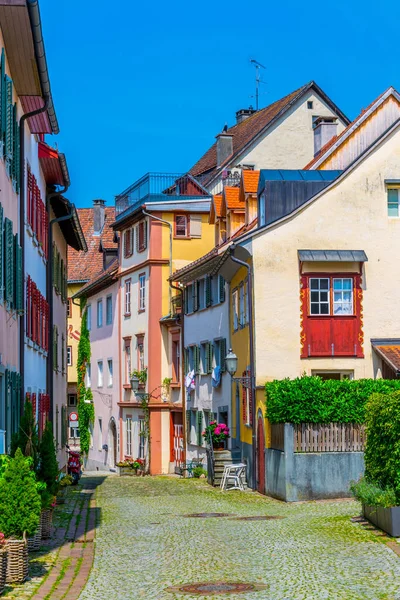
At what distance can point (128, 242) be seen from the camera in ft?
171

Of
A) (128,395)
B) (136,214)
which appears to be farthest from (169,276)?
(128,395)

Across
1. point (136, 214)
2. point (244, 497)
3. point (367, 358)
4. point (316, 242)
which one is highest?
point (136, 214)

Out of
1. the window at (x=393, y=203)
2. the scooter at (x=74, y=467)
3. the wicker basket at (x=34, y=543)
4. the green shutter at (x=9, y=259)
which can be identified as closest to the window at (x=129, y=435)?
the scooter at (x=74, y=467)

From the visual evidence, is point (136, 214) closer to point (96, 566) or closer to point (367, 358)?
point (367, 358)

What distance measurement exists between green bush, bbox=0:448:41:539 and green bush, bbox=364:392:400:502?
602 cm

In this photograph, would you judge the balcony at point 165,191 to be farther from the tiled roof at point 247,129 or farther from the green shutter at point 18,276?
the green shutter at point 18,276

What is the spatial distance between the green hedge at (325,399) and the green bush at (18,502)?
13.7 meters

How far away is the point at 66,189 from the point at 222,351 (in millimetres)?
9450

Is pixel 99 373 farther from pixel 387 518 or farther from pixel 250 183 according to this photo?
pixel 387 518

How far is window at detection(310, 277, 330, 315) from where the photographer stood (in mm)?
30312

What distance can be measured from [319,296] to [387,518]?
1397 cm

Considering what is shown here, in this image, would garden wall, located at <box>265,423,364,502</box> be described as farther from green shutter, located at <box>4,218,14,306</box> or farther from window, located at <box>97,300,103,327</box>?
window, located at <box>97,300,103,327</box>

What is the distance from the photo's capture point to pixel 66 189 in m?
31.3

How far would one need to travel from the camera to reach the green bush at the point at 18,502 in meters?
13.0
